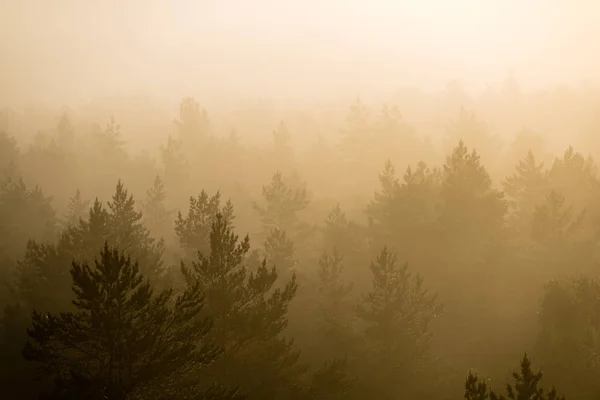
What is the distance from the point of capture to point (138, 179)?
6775cm

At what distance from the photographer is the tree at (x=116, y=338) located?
12.1 meters

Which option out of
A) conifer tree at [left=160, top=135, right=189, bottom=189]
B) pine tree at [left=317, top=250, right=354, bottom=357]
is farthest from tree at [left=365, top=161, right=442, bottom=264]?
conifer tree at [left=160, top=135, right=189, bottom=189]

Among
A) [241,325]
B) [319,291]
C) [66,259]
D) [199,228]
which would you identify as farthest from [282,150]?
[241,325]

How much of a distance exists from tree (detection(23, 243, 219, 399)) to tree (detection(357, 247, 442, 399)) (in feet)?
41.2

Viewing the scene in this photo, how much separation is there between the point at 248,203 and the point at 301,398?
47.7m

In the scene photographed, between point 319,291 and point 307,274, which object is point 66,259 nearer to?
point 319,291

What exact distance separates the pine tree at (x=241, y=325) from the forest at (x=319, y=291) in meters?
0.06

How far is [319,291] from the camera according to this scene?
101 ft

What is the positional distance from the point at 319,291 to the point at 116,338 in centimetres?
1991

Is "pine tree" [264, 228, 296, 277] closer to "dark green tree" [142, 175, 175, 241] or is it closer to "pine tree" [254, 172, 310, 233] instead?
"pine tree" [254, 172, 310, 233]

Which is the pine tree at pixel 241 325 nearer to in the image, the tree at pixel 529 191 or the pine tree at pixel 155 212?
the tree at pixel 529 191

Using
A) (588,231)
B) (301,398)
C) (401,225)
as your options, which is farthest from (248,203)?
(301,398)

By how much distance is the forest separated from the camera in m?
12.7

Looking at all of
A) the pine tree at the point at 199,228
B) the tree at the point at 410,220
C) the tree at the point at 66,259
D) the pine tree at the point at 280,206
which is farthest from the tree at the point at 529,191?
the tree at the point at 66,259
